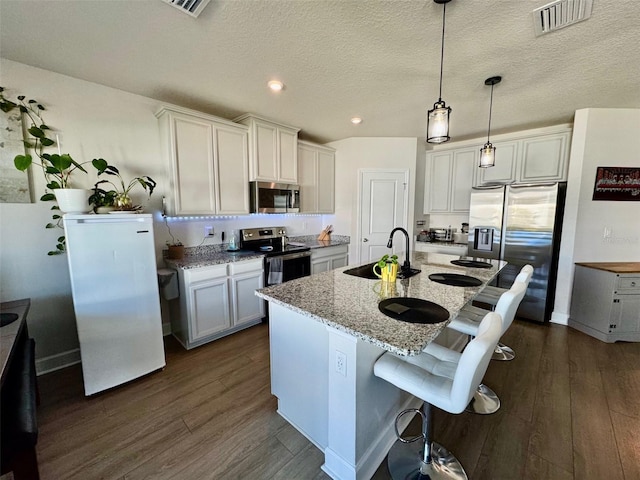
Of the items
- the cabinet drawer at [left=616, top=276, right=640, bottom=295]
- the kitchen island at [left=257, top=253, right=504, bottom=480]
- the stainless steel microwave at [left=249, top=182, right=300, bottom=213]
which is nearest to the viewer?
the kitchen island at [left=257, top=253, right=504, bottom=480]

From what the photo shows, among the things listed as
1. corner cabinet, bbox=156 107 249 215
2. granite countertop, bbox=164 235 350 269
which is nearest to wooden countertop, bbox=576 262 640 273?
granite countertop, bbox=164 235 350 269

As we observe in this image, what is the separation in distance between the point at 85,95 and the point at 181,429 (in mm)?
2880

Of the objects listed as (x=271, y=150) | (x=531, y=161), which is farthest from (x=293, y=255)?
(x=531, y=161)

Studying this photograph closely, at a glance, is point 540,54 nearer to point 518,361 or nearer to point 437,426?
point 518,361

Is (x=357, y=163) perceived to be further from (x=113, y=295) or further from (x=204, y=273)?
(x=113, y=295)

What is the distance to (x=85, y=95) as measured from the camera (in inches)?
91.5

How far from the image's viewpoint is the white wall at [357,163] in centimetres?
402

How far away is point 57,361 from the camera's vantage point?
90.7 inches

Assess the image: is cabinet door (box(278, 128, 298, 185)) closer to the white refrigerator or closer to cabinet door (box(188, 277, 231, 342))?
cabinet door (box(188, 277, 231, 342))

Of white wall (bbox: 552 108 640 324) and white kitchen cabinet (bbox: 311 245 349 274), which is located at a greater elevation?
white wall (bbox: 552 108 640 324)

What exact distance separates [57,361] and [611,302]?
5.45 m

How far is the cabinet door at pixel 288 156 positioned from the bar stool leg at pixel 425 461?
293 centimetres

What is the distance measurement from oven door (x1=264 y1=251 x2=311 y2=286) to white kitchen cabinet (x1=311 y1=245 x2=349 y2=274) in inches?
5.6

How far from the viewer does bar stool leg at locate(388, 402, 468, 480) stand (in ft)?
4.38
